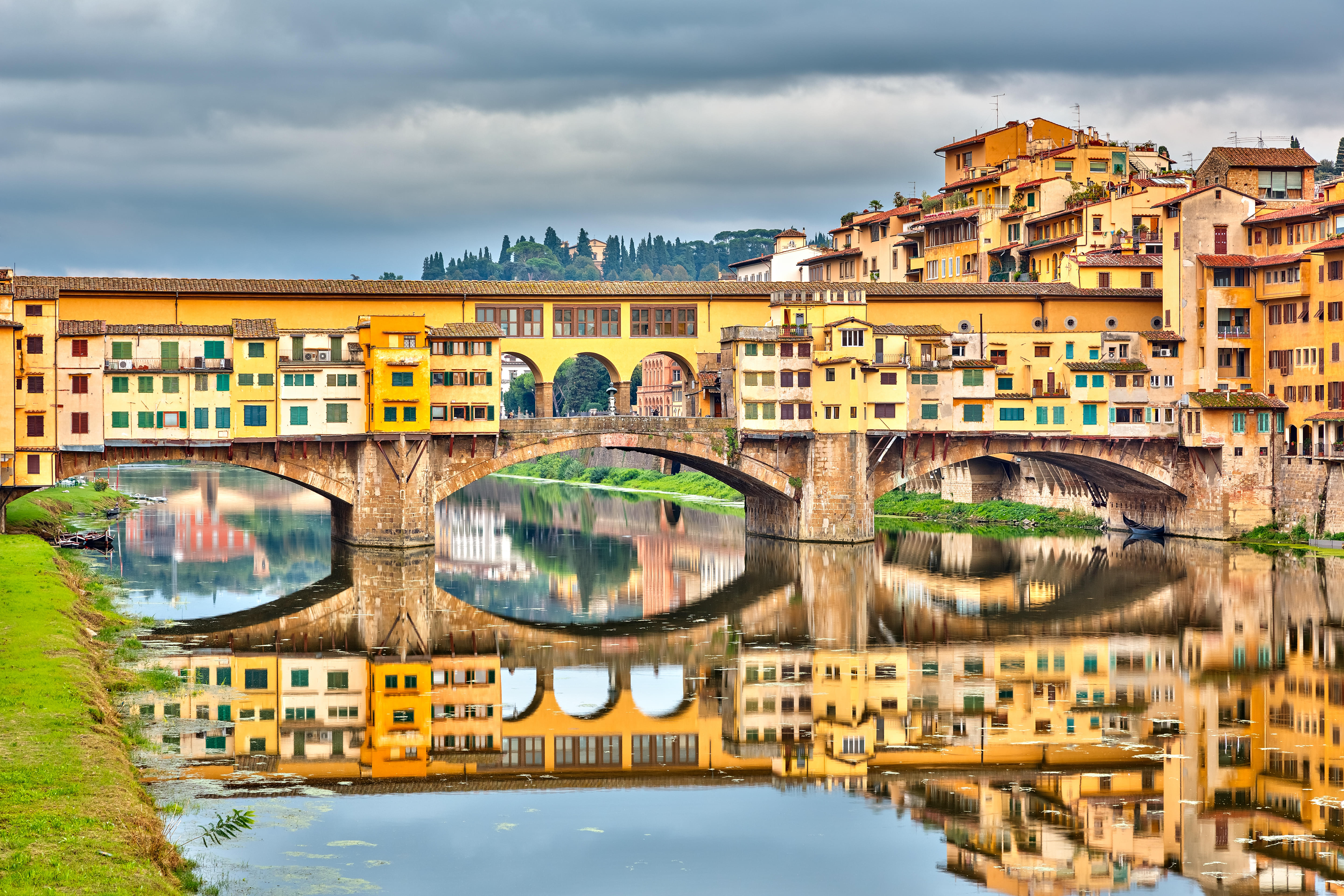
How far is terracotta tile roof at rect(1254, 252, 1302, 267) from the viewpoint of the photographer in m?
58.8

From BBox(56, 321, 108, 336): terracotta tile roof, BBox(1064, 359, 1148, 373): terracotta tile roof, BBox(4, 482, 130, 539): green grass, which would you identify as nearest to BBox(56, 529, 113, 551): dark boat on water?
BBox(4, 482, 130, 539): green grass

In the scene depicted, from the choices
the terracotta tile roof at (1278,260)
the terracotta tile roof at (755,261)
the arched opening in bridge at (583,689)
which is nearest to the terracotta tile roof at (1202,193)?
the terracotta tile roof at (1278,260)

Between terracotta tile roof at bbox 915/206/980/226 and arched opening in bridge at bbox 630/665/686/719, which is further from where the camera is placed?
terracotta tile roof at bbox 915/206/980/226

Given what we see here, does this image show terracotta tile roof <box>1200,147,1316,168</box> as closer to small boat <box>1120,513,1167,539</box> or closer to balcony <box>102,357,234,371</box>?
small boat <box>1120,513,1167,539</box>

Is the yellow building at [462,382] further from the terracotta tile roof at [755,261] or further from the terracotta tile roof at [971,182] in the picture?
the terracotta tile roof at [755,261]

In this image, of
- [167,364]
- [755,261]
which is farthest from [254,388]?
[755,261]

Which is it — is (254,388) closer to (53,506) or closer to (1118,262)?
(53,506)

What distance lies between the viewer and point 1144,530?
66375 mm

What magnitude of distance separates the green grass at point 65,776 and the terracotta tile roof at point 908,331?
36.8 meters

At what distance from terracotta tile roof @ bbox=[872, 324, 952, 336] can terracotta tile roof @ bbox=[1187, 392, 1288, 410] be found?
1072cm

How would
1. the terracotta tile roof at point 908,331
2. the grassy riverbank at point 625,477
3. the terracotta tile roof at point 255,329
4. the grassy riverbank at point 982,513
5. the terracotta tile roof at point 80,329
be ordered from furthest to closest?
the grassy riverbank at point 625,477, the grassy riverbank at point 982,513, the terracotta tile roof at point 908,331, the terracotta tile roof at point 255,329, the terracotta tile roof at point 80,329

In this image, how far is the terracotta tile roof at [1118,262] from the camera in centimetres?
6538

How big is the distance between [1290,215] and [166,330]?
44.8 meters

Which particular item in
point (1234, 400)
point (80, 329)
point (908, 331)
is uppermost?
point (908, 331)
